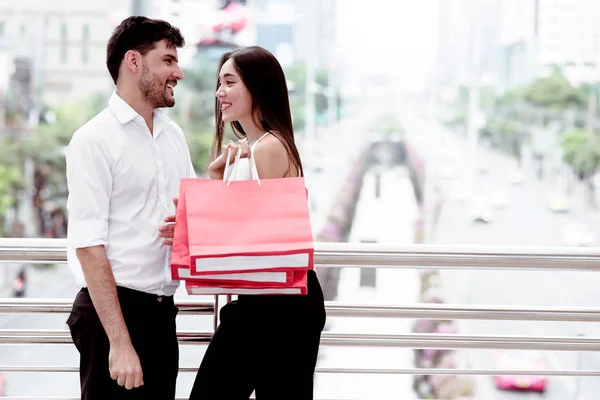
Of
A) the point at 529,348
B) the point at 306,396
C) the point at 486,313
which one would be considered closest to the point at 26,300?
the point at 306,396

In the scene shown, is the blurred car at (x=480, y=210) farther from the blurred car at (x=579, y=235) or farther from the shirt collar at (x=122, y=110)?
the shirt collar at (x=122, y=110)

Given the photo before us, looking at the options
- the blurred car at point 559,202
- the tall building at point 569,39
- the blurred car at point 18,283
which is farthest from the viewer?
the blurred car at point 559,202

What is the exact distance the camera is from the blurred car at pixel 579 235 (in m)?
18.8

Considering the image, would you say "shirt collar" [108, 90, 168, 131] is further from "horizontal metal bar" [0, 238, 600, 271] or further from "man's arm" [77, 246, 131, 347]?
"horizontal metal bar" [0, 238, 600, 271]

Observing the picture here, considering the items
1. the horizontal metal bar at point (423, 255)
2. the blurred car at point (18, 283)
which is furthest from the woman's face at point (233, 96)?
the blurred car at point (18, 283)

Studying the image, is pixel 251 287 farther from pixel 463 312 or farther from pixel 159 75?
pixel 463 312

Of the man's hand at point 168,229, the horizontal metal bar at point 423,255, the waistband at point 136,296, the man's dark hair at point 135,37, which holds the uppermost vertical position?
the man's dark hair at point 135,37

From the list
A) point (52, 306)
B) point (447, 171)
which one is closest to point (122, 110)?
point (52, 306)

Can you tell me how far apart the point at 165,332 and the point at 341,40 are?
21720mm

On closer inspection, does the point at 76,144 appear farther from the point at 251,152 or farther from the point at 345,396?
the point at 345,396

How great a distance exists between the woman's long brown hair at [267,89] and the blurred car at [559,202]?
2052cm

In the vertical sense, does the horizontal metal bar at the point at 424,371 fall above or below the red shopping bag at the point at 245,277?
below

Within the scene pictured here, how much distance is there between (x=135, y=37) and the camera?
1.20 meters

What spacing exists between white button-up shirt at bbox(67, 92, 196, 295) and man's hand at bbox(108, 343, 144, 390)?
117 millimetres
